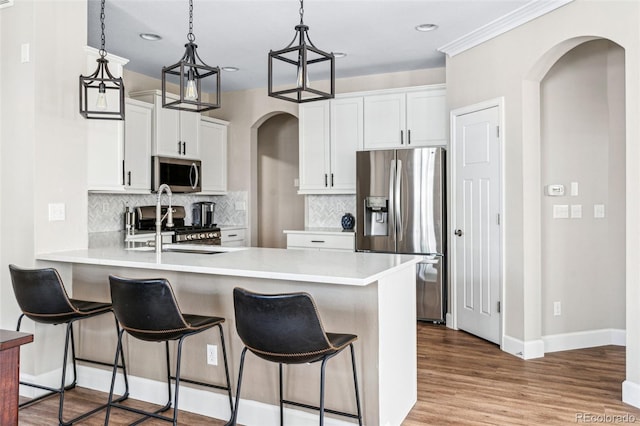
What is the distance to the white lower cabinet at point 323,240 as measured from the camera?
5188 mm

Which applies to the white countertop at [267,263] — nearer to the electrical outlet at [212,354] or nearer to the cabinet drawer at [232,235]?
the electrical outlet at [212,354]

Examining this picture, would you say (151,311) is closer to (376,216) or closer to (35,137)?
(35,137)

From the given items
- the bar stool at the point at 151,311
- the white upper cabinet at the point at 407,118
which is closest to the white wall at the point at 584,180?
the white upper cabinet at the point at 407,118

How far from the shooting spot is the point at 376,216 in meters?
4.93

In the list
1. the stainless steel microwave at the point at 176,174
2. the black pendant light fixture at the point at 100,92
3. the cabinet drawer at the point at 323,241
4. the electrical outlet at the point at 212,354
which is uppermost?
the black pendant light fixture at the point at 100,92

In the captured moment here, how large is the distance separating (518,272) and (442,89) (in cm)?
206

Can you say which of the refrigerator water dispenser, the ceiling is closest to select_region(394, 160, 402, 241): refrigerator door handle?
the refrigerator water dispenser

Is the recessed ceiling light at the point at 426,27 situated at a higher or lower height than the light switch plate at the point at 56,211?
higher

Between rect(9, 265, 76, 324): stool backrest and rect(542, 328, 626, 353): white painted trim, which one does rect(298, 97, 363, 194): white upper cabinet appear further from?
rect(9, 265, 76, 324): stool backrest

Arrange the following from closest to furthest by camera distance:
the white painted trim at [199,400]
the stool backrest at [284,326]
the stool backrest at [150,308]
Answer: the stool backrest at [284,326], the stool backrest at [150,308], the white painted trim at [199,400]

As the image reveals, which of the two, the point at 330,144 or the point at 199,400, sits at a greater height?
the point at 330,144

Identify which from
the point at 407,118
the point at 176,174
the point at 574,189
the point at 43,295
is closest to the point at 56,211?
the point at 43,295

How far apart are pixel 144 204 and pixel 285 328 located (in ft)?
13.5

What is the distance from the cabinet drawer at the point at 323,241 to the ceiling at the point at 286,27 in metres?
1.84
